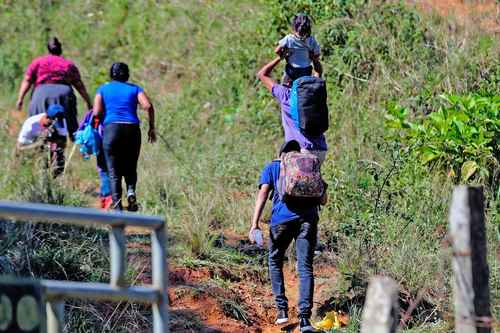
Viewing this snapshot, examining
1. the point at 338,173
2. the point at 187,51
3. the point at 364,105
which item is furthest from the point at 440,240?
the point at 187,51

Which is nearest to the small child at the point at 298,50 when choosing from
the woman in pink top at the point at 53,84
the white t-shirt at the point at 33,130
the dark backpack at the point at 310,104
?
the dark backpack at the point at 310,104

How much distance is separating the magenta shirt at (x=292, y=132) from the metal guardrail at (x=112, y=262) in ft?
11.1

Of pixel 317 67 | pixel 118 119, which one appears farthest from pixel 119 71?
pixel 317 67

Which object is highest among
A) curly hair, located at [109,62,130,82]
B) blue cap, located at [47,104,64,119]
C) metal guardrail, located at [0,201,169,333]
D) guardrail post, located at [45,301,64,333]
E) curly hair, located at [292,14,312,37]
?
curly hair, located at [292,14,312,37]

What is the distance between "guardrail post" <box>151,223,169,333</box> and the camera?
4.62 metres

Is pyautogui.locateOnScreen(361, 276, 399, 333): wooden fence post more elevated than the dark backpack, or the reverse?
the dark backpack

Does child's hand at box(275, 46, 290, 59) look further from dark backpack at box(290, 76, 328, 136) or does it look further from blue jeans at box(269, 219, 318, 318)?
blue jeans at box(269, 219, 318, 318)

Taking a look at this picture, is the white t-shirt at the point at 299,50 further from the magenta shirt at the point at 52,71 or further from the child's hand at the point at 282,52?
the magenta shirt at the point at 52,71

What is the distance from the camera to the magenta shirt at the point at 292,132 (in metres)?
7.93

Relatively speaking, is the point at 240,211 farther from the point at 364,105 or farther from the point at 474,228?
the point at 474,228

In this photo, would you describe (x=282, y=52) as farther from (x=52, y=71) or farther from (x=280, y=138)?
(x=52, y=71)

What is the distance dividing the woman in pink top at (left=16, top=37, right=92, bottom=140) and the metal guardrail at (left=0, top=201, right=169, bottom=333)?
7097 mm

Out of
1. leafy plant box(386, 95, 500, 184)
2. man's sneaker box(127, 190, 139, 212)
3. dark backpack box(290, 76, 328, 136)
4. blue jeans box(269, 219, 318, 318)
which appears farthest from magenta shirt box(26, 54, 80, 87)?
blue jeans box(269, 219, 318, 318)

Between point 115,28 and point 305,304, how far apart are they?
9819 mm
